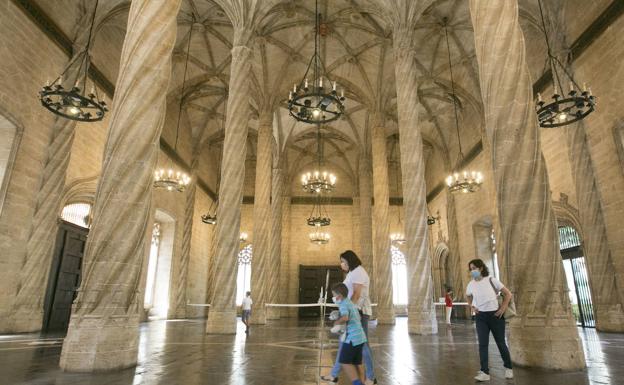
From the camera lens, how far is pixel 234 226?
990 centimetres

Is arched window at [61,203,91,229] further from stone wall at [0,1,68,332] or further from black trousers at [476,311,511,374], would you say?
black trousers at [476,311,511,374]

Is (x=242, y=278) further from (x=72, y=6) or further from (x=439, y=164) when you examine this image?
(x=72, y=6)

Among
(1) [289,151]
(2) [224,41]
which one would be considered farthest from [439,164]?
(2) [224,41]

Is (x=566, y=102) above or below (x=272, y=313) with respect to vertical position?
above

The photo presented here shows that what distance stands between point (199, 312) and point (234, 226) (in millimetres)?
13394

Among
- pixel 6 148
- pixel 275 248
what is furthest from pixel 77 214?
pixel 275 248

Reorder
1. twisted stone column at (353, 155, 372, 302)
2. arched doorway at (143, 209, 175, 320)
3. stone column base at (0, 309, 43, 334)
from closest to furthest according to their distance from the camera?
1. stone column base at (0, 309, 43, 334)
2. arched doorway at (143, 209, 175, 320)
3. twisted stone column at (353, 155, 372, 302)

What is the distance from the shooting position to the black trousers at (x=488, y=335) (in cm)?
368

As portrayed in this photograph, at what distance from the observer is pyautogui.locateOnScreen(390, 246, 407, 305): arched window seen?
25.5 metres

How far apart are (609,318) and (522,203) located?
7.94 metres

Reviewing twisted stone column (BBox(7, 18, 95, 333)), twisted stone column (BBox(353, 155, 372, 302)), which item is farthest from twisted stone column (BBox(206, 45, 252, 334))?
twisted stone column (BBox(353, 155, 372, 302))

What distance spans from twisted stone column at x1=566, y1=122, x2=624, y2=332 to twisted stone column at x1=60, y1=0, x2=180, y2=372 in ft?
36.7

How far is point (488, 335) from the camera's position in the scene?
3797mm

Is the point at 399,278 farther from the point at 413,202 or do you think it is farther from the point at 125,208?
the point at 125,208
